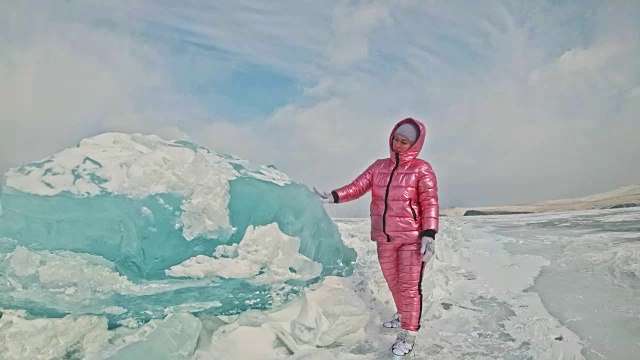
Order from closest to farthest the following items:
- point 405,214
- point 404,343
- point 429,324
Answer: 1. point 404,343
2. point 405,214
3. point 429,324

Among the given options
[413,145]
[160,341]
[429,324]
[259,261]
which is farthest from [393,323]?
[160,341]

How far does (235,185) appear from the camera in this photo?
3.13 meters

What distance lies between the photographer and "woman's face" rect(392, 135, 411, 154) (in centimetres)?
273

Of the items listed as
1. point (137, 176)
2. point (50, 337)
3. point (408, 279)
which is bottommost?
point (50, 337)

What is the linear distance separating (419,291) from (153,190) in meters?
1.69

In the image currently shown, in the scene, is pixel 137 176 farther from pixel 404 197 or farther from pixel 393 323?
pixel 393 323

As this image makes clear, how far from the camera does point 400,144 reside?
275 centimetres

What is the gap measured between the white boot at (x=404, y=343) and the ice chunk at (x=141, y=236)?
0.75m

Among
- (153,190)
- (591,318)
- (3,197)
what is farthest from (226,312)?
(591,318)

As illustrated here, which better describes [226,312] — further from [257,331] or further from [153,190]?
[153,190]

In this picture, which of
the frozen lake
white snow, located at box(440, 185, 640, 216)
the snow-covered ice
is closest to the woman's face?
the snow-covered ice

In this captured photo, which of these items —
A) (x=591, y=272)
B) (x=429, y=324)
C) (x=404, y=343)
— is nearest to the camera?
(x=404, y=343)

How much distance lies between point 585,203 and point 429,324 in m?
6.96

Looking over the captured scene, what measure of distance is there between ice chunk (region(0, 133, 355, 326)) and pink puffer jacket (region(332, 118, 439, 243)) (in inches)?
27.5
